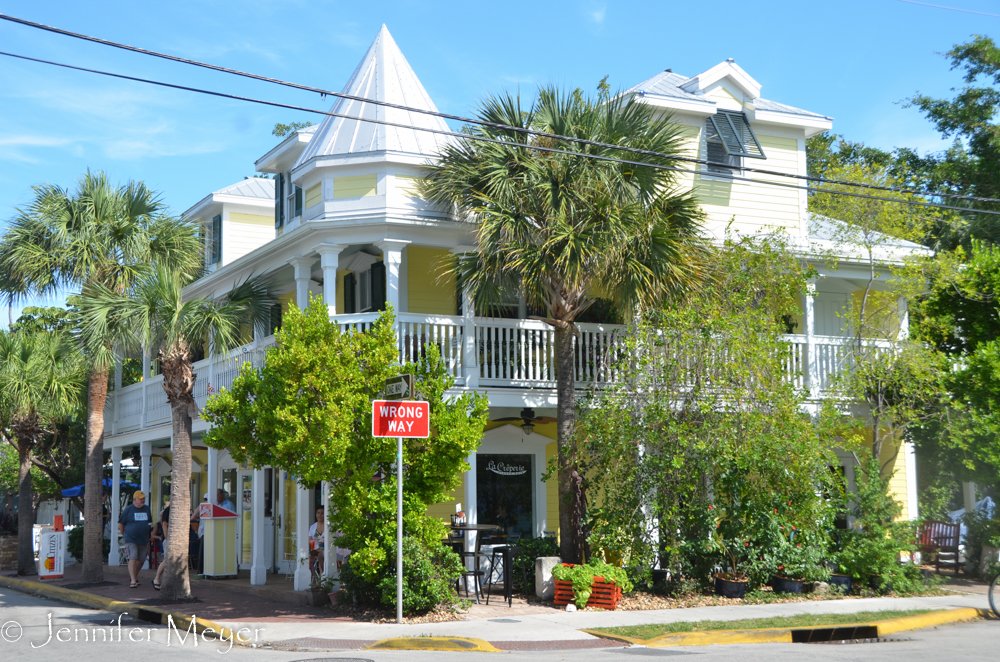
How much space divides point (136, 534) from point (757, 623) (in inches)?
465

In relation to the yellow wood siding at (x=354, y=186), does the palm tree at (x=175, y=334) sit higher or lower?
lower

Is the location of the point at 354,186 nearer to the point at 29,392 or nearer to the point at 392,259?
the point at 392,259

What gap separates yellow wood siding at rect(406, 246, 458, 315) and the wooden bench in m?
10.2

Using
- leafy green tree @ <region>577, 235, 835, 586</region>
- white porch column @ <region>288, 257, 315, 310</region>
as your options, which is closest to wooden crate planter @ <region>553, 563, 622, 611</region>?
leafy green tree @ <region>577, 235, 835, 586</region>

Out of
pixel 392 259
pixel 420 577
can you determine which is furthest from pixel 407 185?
pixel 420 577

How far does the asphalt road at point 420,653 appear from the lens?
9562mm

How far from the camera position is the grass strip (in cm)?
1112

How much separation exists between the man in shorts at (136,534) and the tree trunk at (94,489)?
1072mm

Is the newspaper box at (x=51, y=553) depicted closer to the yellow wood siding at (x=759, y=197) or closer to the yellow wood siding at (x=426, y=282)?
the yellow wood siding at (x=426, y=282)

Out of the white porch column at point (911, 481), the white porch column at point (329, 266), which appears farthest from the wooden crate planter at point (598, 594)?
the white porch column at point (911, 481)

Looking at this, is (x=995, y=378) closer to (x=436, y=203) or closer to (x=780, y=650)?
(x=780, y=650)

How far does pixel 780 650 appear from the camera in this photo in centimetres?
1009

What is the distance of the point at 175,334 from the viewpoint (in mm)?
15039

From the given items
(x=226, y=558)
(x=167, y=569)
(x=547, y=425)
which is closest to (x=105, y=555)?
(x=226, y=558)
